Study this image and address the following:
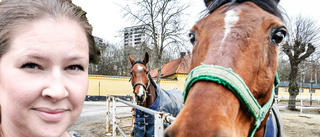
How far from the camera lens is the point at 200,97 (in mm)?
829

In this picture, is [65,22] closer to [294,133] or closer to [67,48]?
[67,48]

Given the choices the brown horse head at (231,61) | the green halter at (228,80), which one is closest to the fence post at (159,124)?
the brown horse head at (231,61)

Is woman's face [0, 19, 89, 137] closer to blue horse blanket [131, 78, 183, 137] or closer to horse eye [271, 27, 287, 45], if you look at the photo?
horse eye [271, 27, 287, 45]

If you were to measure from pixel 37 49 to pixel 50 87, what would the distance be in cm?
16

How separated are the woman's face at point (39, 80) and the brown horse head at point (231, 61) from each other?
1.68ft

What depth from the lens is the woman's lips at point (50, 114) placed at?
2.27 ft

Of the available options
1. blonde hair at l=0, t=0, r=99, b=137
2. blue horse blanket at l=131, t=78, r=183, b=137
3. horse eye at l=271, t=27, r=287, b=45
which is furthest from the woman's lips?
blue horse blanket at l=131, t=78, r=183, b=137

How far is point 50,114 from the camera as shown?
71 centimetres

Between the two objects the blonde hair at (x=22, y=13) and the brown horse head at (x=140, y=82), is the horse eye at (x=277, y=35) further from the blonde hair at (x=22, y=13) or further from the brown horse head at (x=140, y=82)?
the brown horse head at (x=140, y=82)

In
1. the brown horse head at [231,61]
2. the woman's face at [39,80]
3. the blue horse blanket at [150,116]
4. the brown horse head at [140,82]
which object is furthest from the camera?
the brown horse head at [140,82]

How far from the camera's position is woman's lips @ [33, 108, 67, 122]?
2.27 ft

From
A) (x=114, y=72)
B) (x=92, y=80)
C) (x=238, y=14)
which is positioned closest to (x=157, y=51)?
(x=92, y=80)

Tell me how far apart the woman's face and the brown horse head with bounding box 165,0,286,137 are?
20.1 inches

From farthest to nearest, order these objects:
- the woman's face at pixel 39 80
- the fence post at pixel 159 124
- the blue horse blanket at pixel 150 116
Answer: the blue horse blanket at pixel 150 116 < the fence post at pixel 159 124 < the woman's face at pixel 39 80
